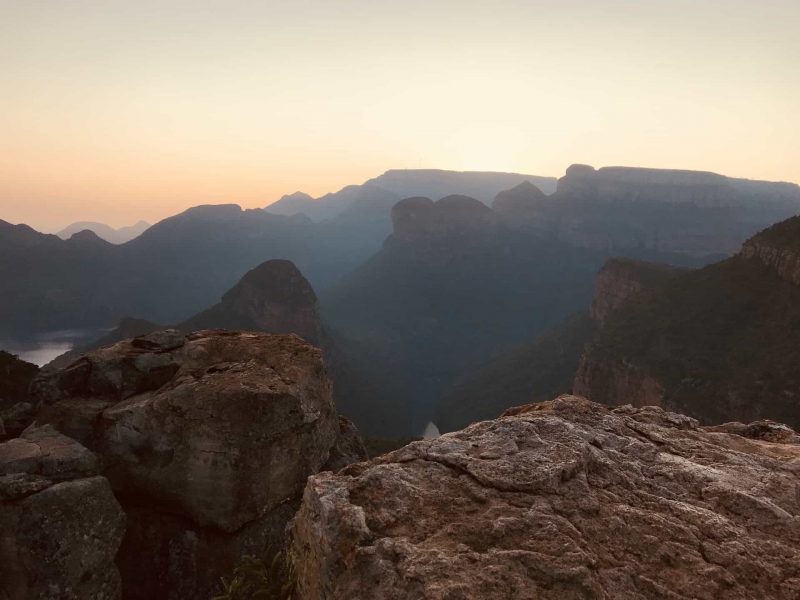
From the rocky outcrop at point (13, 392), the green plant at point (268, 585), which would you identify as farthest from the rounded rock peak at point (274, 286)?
the green plant at point (268, 585)

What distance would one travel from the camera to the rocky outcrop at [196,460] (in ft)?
30.3

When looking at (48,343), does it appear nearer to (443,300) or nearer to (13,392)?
(443,300)

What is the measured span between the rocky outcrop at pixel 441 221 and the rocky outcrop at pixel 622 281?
101663mm

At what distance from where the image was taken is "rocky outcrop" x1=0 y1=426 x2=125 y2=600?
23.6 ft

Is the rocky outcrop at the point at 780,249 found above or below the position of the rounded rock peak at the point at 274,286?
above

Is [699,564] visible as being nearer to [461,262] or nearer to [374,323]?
[374,323]

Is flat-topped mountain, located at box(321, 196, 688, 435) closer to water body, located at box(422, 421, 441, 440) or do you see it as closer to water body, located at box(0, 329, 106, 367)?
water body, located at box(422, 421, 441, 440)

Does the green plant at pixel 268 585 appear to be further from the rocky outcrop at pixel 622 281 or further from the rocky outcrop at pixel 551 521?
the rocky outcrop at pixel 622 281

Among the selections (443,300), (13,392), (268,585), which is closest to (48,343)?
(443,300)

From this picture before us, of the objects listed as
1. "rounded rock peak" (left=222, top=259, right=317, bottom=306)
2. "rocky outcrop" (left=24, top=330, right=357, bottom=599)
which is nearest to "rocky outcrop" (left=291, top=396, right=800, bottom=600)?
"rocky outcrop" (left=24, top=330, right=357, bottom=599)

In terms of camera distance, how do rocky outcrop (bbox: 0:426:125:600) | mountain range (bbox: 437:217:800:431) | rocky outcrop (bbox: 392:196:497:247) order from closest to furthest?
rocky outcrop (bbox: 0:426:125:600) → mountain range (bbox: 437:217:800:431) → rocky outcrop (bbox: 392:196:497:247)

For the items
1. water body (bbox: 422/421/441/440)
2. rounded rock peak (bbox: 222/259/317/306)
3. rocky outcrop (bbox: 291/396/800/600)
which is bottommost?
water body (bbox: 422/421/441/440)

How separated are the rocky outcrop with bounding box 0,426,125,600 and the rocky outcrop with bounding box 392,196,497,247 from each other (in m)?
188

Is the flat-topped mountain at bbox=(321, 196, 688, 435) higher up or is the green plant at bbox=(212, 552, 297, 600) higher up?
the green plant at bbox=(212, 552, 297, 600)
